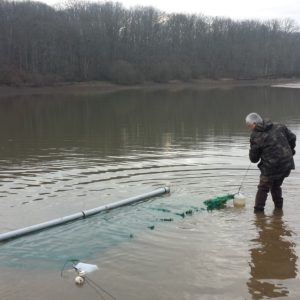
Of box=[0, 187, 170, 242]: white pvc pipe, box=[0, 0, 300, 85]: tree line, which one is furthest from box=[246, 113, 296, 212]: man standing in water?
box=[0, 0, 300, 85]: tree line

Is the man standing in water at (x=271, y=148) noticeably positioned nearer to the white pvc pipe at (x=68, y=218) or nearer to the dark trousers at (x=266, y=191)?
the dark trousers at (x=266, y=191)

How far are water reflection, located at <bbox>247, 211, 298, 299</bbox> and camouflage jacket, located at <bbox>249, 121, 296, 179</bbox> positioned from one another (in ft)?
2.86

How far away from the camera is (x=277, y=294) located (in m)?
5.08

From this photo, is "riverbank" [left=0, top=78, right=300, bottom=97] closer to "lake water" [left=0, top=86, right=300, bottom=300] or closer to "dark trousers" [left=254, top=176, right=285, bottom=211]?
"lake water" [left=0, top=86, right=300, bottom=300]

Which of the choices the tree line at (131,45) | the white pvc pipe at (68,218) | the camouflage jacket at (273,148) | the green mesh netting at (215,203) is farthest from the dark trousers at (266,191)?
the tree line at (131,45)

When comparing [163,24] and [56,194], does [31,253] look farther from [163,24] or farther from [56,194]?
[163,24]

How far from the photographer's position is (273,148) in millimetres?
7605

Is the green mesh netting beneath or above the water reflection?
above

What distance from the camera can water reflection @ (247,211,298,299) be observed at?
5242mm

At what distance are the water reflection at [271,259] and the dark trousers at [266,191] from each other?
0.34 meters

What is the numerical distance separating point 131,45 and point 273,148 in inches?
4013

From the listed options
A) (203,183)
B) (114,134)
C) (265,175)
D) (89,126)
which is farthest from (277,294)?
(89,126)

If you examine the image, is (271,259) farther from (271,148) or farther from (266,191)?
(271,148)

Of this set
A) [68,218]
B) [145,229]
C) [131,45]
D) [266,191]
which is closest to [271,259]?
[266,191]
